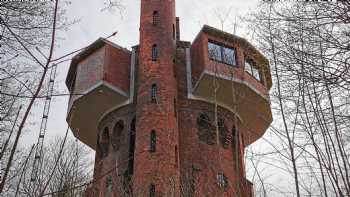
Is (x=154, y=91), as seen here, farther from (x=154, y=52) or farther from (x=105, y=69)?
(x=105, y=69)

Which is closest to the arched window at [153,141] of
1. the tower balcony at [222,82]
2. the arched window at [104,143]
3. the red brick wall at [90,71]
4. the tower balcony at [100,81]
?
the tower balcony at [100,81]

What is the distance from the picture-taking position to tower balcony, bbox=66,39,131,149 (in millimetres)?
18125

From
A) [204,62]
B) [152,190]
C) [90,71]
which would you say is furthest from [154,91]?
[152,190]

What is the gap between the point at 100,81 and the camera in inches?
704

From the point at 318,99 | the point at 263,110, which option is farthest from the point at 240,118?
the point at 318,99

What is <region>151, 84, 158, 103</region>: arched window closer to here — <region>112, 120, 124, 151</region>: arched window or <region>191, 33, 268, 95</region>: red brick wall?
<region>191, 33, 268, 95</region>: red brick wall

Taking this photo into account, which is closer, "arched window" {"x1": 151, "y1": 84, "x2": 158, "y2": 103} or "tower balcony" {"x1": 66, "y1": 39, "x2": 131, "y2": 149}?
"arched window" {"x1": 151, "y1": 84, "x2": 158, "y2": 103}

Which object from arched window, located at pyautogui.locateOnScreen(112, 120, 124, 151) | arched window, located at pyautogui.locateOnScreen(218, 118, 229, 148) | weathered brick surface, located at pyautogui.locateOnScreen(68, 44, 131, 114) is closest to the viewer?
weathered brick surface, located at pyautogui.locateOnScreen(68, 44, 131, 114)

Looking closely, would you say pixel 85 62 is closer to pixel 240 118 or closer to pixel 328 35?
pixel 240 118

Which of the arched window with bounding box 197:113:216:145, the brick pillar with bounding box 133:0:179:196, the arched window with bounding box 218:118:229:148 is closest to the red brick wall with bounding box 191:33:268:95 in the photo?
the brick pillar with bounding box 133:0:179:196

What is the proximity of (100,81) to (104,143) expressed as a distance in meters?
3.27

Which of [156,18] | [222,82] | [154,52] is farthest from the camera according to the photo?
[156,18]

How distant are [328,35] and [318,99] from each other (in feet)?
2.87

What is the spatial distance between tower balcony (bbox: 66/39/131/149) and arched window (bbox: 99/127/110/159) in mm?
807
